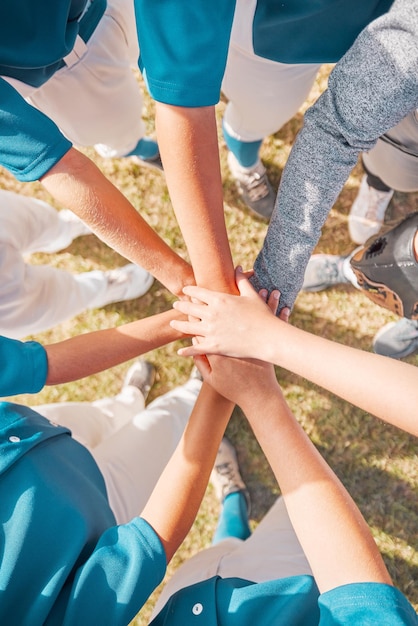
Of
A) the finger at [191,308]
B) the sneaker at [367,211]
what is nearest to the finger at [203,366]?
the finger at [191,308]

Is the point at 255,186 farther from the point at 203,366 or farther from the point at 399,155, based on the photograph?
the point at 203,366

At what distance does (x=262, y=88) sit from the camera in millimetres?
1561

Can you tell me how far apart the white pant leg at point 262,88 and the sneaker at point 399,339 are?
3.39ft

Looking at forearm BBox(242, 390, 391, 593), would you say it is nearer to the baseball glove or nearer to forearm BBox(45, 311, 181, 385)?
forearm BBox(45, 311, 181, 385)

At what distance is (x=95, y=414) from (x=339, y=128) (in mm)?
1524

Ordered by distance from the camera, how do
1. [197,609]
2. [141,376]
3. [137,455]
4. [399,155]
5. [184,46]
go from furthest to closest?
[141,376], [137,455], [399,155], [197,609], [184,46]

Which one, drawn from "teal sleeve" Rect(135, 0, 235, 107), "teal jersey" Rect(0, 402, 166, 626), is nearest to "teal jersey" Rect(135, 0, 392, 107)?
"teal sleeve" Rect(135, 0, 235, 107)

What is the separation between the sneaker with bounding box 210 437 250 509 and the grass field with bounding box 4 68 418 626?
0.06 m

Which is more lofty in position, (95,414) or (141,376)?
(95,414)

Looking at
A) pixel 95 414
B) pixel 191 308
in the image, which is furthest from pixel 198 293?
pixel 95 414

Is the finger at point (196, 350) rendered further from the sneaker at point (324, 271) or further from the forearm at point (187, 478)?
the sneaker at point (324, 271)

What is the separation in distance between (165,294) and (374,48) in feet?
5.70

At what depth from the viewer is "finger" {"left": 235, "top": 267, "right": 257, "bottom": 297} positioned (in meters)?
1.44

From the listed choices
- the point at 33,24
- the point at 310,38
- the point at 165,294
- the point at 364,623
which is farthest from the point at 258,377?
the point at 165,294
